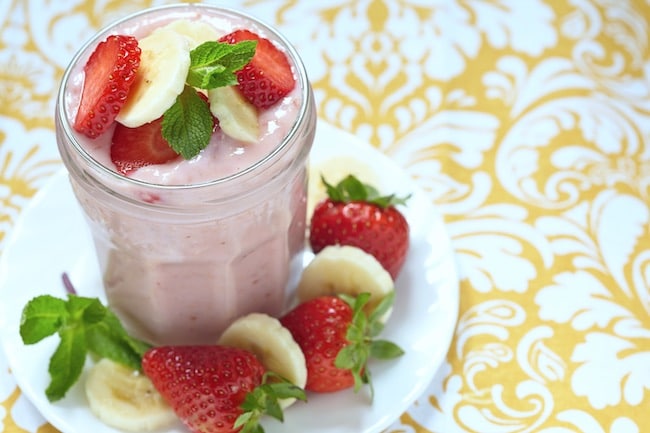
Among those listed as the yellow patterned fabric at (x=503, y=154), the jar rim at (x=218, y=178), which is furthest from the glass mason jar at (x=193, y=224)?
the yellow patterned fabric at (x=503, y=154)

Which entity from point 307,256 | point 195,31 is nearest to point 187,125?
point 195,31

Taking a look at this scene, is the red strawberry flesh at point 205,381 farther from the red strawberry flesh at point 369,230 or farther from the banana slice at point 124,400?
the red strawberry flesh at point 369,230

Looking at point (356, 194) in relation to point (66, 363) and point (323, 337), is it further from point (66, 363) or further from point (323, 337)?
point (66, 363)

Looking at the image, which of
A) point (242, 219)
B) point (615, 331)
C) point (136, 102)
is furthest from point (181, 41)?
point (615, 331)

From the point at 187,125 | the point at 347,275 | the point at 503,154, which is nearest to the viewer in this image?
the point at 187,125

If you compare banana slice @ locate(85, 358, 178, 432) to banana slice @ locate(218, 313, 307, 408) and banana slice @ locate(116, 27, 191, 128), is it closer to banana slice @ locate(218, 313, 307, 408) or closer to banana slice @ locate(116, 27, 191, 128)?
banana slice @ locate(218, 313, 307, 408)
